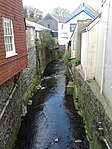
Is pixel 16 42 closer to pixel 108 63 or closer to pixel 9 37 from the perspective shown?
pixel 9 37

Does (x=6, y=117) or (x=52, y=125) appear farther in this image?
(x=52, y=125)

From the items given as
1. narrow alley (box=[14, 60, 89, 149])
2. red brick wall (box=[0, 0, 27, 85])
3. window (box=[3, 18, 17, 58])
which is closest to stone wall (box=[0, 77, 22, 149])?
red brick wall (box=[0, 0, 27, 85])

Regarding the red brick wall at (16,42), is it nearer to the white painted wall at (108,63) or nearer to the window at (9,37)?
the window at (9,37)

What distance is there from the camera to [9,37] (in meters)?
10.1

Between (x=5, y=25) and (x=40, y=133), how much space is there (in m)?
6.74

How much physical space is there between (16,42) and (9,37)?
824 mm

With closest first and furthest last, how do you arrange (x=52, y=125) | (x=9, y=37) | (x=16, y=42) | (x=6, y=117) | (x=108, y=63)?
1. (x=108, y=63)
2. (x=6, y=117)
3. (x=9, y=37)
4. (x=16, y=42)
5. (x=52, y=125)

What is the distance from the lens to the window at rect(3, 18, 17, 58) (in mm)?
9469

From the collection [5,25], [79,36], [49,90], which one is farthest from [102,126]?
[79,36]

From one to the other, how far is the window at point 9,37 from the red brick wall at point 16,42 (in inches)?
9.5

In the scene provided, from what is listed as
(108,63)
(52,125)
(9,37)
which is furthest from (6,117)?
(108,63)

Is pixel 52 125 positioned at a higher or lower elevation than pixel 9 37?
lower

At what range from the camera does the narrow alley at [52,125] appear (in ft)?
36.4

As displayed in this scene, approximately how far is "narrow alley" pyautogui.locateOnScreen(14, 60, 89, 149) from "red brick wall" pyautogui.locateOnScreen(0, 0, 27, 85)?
4.04 meters
